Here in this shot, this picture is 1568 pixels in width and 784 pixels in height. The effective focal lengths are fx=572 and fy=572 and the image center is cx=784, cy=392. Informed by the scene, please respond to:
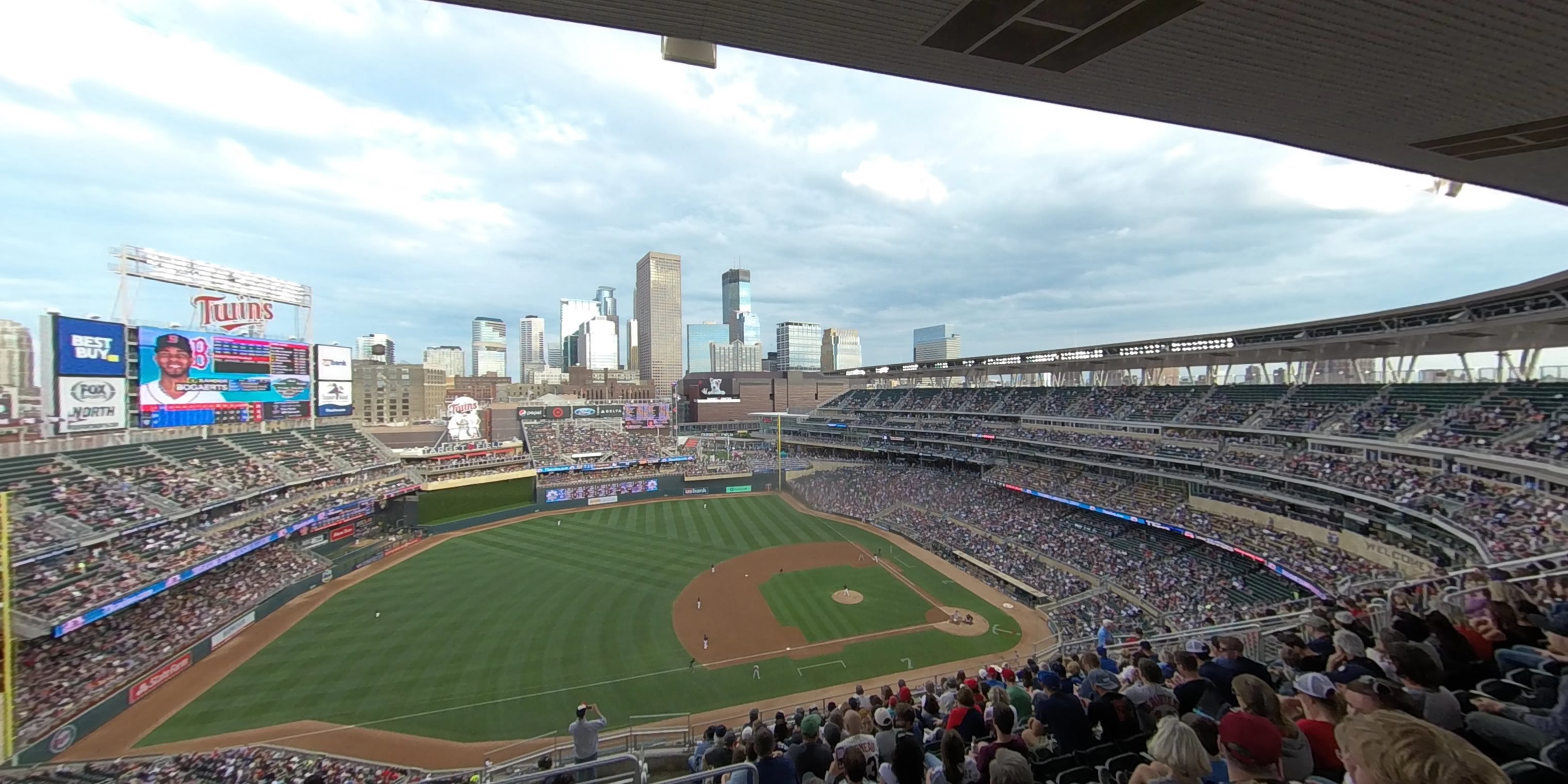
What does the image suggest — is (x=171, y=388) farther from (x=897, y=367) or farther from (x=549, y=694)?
(x=897, y=367)

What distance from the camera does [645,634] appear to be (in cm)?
2312

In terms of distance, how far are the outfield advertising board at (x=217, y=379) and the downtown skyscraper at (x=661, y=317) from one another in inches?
6204

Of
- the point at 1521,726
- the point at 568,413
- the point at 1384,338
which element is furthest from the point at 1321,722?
the point at 568,413

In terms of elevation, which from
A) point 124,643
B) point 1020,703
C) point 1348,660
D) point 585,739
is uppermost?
point 1348,660

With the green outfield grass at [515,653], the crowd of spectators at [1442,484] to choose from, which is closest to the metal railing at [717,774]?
the green outfield grass at [515,653]

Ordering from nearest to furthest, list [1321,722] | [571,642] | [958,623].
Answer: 1. [1321,722]
2. [571,642]
3. [958,623]

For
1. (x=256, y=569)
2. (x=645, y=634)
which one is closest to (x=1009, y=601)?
(x=645, y=634)

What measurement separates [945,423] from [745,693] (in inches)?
1385

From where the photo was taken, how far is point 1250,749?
2969 mm

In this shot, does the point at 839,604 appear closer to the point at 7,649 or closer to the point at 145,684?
the point at 145,684

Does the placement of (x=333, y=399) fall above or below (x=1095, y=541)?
above

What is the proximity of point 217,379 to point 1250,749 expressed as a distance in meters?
41.5

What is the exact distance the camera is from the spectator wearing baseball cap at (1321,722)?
3.81 meters

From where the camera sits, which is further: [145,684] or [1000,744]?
[145,684]
